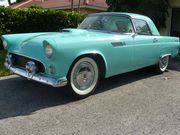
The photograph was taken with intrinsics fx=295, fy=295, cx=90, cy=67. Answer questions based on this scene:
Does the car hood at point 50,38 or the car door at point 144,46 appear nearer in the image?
the car hood at point 50,38

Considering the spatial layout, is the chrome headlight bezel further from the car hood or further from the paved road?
the paved road

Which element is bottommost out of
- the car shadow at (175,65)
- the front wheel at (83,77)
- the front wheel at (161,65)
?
the car shadow at (175,65)

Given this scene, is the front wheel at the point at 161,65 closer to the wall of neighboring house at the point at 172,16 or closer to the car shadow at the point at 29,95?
the car shadow at the point at 29,95

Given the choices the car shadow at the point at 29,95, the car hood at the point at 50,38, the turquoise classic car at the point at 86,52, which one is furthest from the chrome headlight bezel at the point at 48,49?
the car shadow at the point at 29,95

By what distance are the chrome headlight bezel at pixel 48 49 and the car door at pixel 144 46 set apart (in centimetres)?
211

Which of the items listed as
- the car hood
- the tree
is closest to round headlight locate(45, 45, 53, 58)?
the car hood

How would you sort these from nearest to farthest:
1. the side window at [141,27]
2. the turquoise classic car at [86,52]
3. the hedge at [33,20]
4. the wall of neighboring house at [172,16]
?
→ the turquoise classic car at [86,52] < the side window at [141,27] < the hedge at [33,20] < the wall of neighboring house at [172,16]

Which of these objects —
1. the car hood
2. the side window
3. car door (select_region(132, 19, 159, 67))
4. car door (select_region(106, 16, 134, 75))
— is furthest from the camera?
the side window

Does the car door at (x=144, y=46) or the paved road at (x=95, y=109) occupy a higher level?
the car door at (x=144, y=46)

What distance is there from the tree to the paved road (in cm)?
586

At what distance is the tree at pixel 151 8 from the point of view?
1169 cm

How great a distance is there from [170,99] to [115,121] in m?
Answer: 1.60

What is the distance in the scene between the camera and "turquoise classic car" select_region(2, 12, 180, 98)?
15.4 ft

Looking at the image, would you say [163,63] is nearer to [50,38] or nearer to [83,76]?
[83,76]
